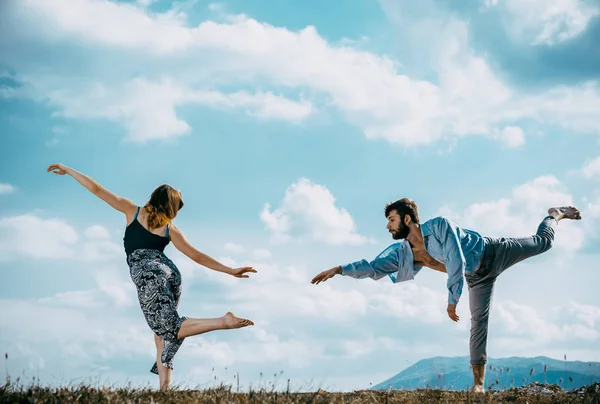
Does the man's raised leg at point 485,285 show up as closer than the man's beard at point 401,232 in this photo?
No

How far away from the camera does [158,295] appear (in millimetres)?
7582

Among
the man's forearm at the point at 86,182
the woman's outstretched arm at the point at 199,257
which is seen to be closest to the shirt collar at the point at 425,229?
the woman's outstretched arm at the point at 199,257

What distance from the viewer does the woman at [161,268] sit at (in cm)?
758

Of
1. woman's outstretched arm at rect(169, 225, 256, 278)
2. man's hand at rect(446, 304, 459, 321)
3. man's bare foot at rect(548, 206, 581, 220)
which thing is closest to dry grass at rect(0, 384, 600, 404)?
man's hand at rect(446, 304, 459, 321)

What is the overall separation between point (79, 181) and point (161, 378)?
2498 millimetres

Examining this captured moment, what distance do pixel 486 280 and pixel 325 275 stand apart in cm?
225

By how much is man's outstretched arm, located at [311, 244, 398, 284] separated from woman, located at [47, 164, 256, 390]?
1759 millimetres

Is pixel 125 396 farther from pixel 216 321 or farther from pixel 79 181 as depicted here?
pixel 79 181

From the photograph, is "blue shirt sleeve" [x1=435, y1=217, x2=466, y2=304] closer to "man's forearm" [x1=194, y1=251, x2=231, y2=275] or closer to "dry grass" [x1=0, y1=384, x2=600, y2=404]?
"dry grass" [x1=0, y1=384, x2=600, y2=404]

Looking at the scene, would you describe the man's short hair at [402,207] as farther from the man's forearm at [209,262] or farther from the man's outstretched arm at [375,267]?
the man's forearm at [209,262]

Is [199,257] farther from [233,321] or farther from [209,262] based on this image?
[233,321]

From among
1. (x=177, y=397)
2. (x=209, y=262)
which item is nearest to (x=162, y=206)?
(x=209, y=262)

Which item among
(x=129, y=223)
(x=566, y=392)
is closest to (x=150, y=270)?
(x=129, y=223)

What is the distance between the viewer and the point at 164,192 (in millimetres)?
7816
